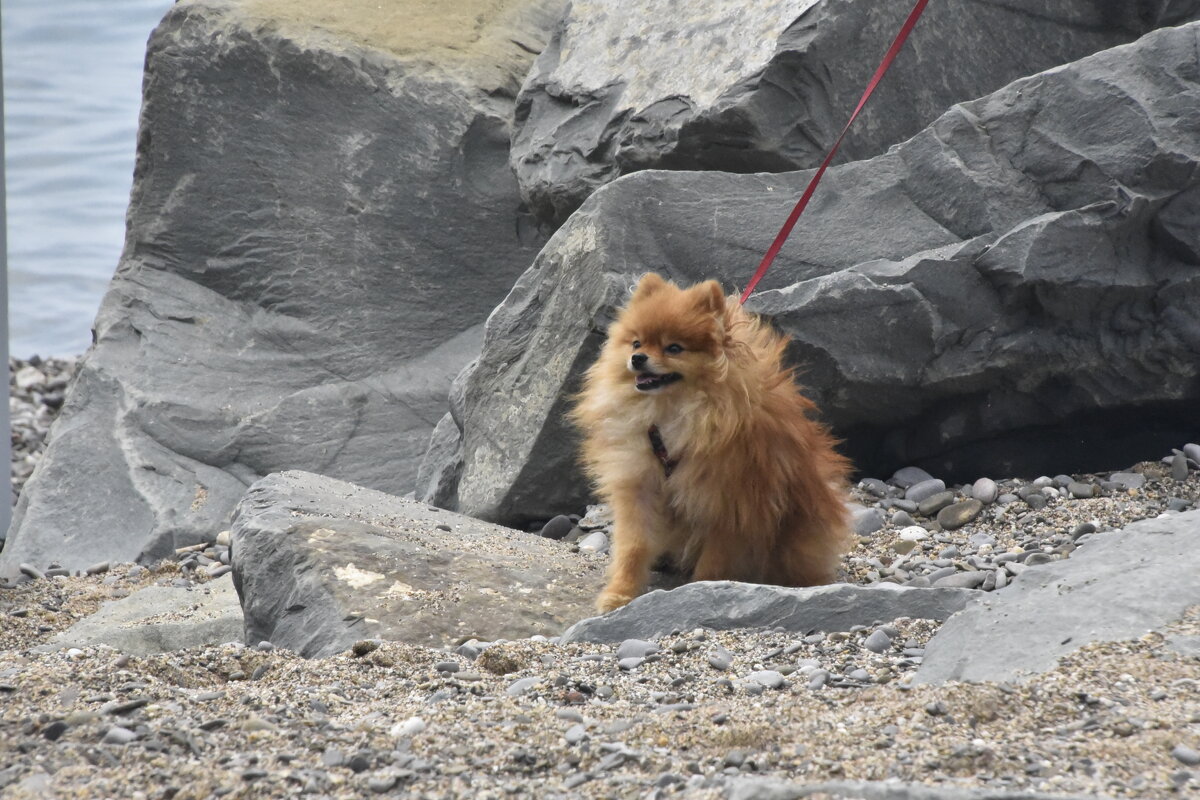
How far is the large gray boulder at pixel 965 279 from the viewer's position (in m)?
6.16

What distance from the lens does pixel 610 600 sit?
16.4 ft

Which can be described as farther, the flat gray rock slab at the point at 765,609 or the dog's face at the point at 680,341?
the dog's face at the point at 680,341

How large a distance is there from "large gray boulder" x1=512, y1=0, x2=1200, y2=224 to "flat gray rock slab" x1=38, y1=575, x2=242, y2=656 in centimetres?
338

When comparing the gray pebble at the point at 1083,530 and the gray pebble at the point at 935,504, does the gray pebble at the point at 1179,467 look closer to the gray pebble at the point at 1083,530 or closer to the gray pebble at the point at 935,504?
the gray pebble at the point at 1083,530

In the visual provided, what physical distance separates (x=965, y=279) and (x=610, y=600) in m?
2.52

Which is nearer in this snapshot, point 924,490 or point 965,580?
point 965,580

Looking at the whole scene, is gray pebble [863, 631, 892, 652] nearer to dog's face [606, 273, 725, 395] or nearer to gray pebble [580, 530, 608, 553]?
dog's face [606, 273, 725, 395]

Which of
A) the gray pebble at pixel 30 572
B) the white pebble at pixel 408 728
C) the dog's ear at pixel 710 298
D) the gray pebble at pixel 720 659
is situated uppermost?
the dog's ear at pixel 710 298

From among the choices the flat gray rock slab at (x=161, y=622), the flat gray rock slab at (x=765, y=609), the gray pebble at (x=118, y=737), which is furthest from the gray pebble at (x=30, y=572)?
the gray pebble at (x=118, y=737)

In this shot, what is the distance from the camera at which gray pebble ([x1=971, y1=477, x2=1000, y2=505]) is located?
621 centimetres

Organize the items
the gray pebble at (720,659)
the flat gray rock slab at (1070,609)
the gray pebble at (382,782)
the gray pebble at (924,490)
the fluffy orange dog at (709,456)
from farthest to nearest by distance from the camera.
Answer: the gray pebble at (924,490) < the fluffy orange dog at (709,456) < the gray pebble at (720,659) < the flat gray rock slab at (1070,609) < the gray pebble at (382,782)

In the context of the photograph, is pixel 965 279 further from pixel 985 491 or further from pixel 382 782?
pixel 382 782

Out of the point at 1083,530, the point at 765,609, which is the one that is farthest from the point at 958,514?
the point at 765,609

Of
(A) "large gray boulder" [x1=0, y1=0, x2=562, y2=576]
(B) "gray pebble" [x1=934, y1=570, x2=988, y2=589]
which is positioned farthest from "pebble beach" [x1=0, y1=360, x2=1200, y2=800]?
(A) "large gray boulder" [x1=0, y1=0, x2=562, y2=576]
